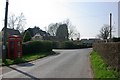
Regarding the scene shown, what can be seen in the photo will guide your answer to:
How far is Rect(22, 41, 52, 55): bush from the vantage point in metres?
42.7

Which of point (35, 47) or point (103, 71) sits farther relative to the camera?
point (35, 47)

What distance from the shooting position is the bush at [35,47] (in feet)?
140

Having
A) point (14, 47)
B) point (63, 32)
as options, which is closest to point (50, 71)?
point (14, 47)

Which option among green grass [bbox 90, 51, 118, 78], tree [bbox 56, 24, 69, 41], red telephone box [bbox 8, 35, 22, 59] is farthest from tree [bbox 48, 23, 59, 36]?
green grass [bbox 90, 51, 118, 78]

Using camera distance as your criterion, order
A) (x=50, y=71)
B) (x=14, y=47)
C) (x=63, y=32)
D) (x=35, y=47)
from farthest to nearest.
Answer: (x=63, y=32) → (x=35, y=47) → (x=14, y=47) → (x=50, y=71)

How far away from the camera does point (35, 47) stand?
4622 cm

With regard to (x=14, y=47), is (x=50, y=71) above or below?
below

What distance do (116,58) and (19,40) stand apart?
1918cm

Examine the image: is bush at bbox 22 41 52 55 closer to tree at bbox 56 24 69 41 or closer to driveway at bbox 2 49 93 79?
driveway at bbox 2 49 93 79

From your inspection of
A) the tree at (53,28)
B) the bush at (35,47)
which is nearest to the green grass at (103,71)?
the bush at (35,47)

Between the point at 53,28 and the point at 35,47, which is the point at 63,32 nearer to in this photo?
the point at 53,28

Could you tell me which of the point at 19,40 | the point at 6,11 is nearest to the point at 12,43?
the point at 19,40

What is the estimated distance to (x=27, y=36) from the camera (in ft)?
199

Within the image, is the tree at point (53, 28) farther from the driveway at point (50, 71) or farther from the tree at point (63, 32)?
the driveway at point (50, 71)
